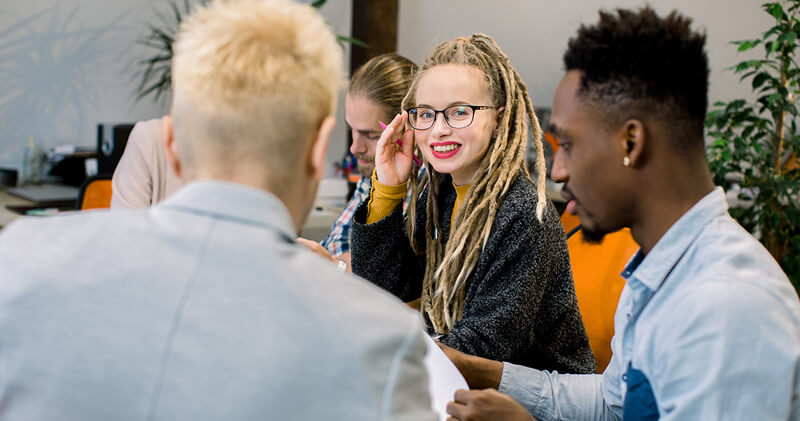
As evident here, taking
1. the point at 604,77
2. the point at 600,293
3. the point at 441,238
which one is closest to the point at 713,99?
the point at 600,293

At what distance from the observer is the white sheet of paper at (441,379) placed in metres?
1.02

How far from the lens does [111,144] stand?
3045 mm

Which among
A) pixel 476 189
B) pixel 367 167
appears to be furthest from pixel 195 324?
pixel 367 167

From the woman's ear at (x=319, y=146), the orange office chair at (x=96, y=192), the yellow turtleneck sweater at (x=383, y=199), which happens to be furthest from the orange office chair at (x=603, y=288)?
the orange office chair at (x=96, y=192)

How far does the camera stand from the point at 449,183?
168 centimetres

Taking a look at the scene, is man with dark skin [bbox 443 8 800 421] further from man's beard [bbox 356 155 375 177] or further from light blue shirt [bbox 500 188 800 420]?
man's beard [bbox 356 155 375 177]

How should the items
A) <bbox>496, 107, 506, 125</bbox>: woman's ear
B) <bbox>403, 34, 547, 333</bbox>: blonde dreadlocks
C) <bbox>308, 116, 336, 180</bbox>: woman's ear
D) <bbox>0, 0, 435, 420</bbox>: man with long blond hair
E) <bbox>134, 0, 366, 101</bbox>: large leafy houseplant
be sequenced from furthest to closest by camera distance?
<bbox>134, 0, 366, 101</bbox>: large leafy houseplant
<bbox>496, 107, 506, 125</bbox>: woman's ear
<bbox>403, 34, 547, 333</bbox>: blonde dreadlocks
<bbox>308, 116, 336, 180</bbox>: woman's ear
<bbox>0, 0, 435, 420</bbox>: man with long blond hair

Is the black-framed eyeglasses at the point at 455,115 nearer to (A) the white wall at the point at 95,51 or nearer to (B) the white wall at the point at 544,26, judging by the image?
(B) the white wall at the point at 544,26

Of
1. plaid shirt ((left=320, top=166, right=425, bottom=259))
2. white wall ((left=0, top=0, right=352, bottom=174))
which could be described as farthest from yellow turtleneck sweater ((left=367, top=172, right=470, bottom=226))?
white wall ((left=0, top=0, right=352, bottom=174))

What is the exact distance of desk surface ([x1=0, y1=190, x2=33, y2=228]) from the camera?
108 inches

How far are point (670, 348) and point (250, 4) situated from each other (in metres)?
0.65

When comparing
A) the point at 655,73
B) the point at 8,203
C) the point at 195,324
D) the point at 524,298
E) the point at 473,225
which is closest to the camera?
the point at 195,324

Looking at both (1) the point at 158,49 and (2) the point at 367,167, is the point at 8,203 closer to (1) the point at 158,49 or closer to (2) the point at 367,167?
(1) the point at 158,49

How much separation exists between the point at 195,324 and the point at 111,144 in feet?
9.20
